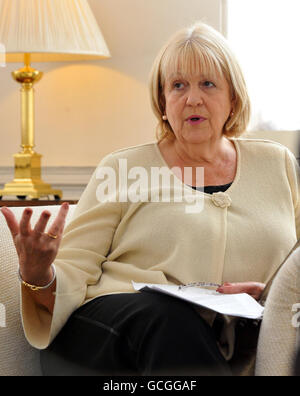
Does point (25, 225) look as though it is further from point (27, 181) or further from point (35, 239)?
point (27, 181)

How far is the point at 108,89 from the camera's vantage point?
2705 millimetres

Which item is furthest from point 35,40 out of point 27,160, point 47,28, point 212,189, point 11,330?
point 11,330

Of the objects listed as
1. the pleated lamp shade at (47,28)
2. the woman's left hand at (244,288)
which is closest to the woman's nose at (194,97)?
the woman's left hand at (244,288)

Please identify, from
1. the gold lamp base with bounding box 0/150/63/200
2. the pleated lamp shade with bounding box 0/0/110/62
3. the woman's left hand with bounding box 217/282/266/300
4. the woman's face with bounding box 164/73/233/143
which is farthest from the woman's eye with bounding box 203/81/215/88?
the gold lamp base with bounding box 0/150/63/200

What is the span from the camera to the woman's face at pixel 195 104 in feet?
5.14

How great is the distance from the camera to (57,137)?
2770 mm

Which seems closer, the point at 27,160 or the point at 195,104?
the point at 195,104

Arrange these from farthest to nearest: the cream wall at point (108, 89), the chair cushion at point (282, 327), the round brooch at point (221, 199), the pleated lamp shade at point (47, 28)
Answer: the cream wall at point (108, 89) → the pleated lamp shade at point (47, 28) → the round brooch at point (221, 199) → the chair cushion at point (282, 327)

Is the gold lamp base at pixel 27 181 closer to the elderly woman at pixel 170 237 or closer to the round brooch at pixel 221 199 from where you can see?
the elderly woman at pixel 170 237

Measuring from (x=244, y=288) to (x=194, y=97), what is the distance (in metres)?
0.48

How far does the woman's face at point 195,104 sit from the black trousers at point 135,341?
49 centimetres

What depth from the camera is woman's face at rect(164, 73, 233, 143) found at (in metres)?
1.57
